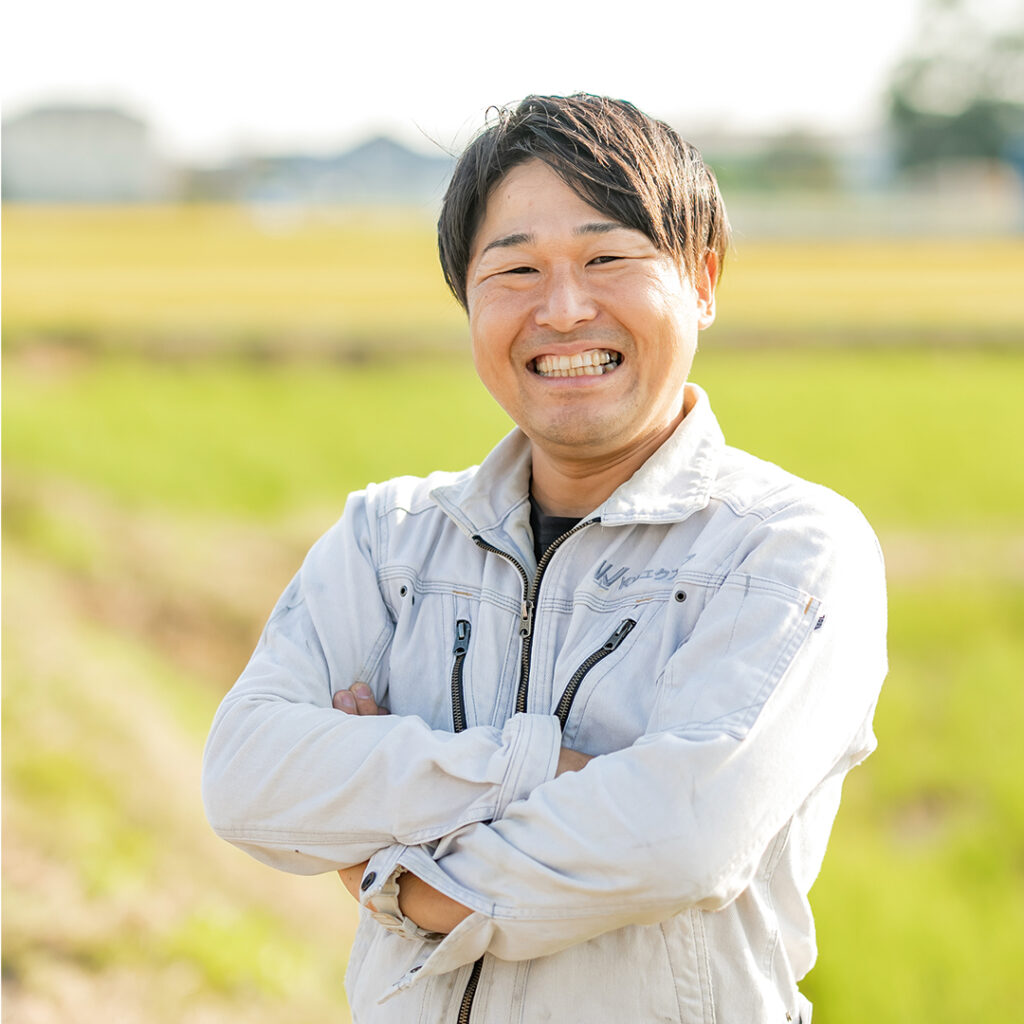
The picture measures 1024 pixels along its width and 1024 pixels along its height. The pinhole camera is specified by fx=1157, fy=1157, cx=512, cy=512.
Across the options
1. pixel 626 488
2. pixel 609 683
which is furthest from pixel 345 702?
pixel 626 488

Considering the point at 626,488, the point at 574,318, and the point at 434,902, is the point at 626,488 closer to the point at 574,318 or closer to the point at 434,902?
the point at 574,318

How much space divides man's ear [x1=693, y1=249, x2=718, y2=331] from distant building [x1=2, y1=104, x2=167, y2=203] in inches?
795

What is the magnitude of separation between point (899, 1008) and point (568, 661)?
364 cm

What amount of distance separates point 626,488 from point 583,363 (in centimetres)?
21

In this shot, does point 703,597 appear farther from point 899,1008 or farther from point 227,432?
point 227,432

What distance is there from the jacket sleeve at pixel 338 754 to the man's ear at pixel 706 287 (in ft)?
2.32

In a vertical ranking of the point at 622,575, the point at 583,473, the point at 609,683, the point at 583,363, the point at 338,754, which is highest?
the point at 583,363

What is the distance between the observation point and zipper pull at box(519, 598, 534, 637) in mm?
1829

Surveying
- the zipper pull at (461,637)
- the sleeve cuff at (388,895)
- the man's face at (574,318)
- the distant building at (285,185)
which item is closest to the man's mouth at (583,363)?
the man's face at (574,318)

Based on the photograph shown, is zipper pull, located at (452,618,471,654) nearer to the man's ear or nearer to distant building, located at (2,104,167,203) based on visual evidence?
the man's ear

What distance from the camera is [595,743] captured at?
173cm

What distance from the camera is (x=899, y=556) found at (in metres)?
9.17

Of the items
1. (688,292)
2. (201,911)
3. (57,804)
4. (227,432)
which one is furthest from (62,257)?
(688,292)

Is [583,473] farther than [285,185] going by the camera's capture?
No
